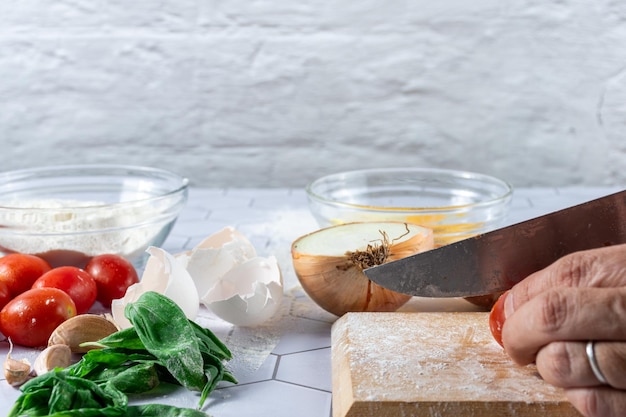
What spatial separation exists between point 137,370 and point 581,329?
1.53 ft

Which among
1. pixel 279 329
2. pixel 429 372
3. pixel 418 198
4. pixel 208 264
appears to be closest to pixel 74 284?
pixel 208 264

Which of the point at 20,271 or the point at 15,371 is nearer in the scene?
the point at 15,371

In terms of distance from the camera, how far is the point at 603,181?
2102 millimetres

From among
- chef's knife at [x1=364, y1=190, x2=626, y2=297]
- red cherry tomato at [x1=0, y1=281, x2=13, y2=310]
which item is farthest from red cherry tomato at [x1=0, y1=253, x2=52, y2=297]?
chef's knife at [x1=364, y1=190, x2=626, y2=297]

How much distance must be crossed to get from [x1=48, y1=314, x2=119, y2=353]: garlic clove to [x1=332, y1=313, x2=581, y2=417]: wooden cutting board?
0.94 feet

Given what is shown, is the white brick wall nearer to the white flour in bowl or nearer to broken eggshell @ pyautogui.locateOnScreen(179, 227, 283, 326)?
the white flour in bowl

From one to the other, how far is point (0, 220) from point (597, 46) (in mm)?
1510

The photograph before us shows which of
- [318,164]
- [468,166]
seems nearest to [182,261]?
[318,164]

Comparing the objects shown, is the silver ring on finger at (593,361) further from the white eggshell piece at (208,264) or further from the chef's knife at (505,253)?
the white eggshell piece at (208,264)

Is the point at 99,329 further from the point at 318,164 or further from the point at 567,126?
the point at 567,126

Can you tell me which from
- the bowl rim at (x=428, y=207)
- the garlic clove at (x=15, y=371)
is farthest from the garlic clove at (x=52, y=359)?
the bowl rim at (x=428, y=207)

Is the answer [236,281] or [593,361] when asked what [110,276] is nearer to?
[236,281]

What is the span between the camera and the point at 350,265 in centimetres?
104

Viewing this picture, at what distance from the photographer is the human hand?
0.73 metres
